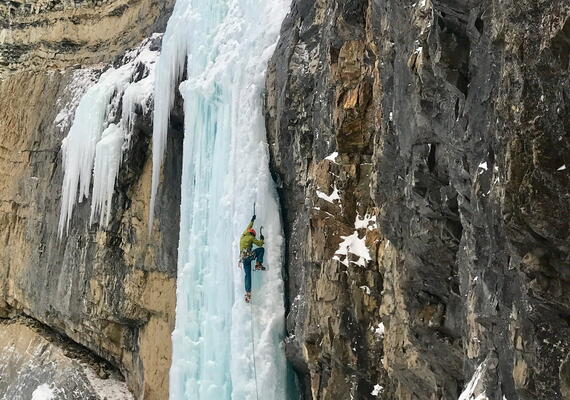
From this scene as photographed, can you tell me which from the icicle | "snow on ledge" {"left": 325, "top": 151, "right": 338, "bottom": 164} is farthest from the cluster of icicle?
"snow on ledge" {"left": 325, "top": 151, "right": 338, "bottom": 164}

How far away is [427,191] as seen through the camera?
4.00m

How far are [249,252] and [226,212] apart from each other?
1.24m

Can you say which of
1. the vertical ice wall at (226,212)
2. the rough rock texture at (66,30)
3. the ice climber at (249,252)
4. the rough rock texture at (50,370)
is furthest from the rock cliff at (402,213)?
the rough rock texture at (66,30)

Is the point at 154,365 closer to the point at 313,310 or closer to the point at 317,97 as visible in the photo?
the point at 313,310

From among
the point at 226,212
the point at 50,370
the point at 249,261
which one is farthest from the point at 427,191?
the point at 50,370

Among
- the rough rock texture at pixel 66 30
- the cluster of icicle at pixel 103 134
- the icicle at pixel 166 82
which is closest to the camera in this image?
the icicle at pixel 166 82

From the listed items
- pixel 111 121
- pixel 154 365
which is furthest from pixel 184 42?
pixel 154 365

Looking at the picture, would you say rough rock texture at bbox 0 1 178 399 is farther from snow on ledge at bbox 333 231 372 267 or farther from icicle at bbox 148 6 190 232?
snow on ledge at bbox 333 231 372 267

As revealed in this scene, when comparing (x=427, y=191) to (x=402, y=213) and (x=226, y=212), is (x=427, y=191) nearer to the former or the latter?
(x=402, y=213)

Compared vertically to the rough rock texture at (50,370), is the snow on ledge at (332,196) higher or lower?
higher

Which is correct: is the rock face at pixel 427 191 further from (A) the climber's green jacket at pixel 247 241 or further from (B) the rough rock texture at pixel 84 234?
(B) the rough rock texture at pixel 84 234

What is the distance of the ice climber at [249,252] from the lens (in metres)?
6.70

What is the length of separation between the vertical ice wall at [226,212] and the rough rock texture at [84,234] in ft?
4.94

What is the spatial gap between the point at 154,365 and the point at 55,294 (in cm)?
413
